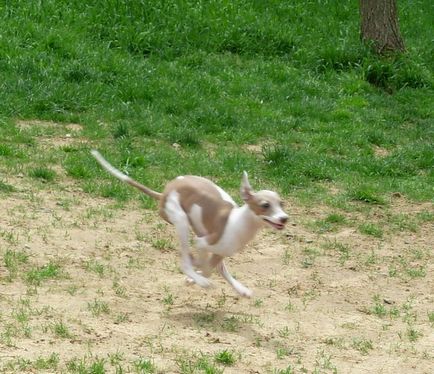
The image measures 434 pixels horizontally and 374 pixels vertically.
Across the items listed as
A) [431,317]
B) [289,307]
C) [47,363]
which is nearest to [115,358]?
[47,363]

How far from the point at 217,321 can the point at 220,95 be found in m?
6.56

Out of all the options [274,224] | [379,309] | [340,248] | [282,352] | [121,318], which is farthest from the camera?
[340,248]

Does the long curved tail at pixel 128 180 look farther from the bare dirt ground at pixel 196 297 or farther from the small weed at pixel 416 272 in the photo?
the small weed at pixel 416 272

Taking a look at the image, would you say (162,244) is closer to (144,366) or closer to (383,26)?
(144,366)

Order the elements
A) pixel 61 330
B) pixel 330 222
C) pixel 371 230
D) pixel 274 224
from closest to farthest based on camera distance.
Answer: pixel 61 330, pixel 274 224, pixel 371 230, pixel 330 222

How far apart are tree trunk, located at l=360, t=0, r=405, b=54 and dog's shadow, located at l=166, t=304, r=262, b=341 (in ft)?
29.2

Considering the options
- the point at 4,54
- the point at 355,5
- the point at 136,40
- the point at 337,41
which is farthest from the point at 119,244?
the point at 355,5

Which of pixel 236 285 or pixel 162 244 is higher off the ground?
pixel 236 285

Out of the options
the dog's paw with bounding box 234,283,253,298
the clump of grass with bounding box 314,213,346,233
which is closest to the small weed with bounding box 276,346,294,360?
the dog's paw with bounding box 234,283,253,298

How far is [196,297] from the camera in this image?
696 cm

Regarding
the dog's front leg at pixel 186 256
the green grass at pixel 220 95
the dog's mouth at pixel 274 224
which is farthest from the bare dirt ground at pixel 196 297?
the green grass at pixel 220 95

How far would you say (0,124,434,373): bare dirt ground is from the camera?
5840mm

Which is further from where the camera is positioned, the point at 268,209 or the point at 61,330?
the point at 268,209

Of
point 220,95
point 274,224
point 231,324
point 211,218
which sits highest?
point 274,224
